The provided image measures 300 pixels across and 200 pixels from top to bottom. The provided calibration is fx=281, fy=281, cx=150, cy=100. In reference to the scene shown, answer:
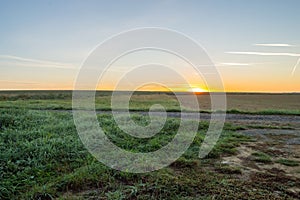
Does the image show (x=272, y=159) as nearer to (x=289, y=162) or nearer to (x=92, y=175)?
(x=289, y=162)

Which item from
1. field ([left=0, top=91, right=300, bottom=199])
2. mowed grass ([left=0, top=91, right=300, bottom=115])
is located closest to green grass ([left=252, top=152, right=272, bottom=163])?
field ([left=0, top=91, right=300, bottom=199])

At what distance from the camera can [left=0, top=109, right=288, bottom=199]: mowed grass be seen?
4391 millimetres

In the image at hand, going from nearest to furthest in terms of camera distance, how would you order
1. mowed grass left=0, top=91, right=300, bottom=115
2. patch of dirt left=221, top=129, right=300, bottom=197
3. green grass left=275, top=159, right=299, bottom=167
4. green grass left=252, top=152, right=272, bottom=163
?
patch of dirt left=221, top=129, right=300, bottom=197 < green grass left=275, top=159, right=299, bottom=167 < green grass left=252, top=152, right=272, bottom=163 < mowed grass left=0, top=91, right=300, bottom=115

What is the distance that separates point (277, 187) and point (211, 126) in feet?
20.7

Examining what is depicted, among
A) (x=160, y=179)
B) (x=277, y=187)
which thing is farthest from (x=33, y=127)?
(x=277, y=187)

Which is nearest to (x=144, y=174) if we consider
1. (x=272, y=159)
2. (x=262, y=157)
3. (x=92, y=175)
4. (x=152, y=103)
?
(x=92, y=175)

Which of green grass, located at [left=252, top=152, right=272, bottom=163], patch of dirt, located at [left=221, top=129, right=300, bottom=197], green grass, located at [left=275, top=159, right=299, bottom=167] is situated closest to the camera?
patch of dirt, located at [left=221, top=129, right=300, bottom=197]

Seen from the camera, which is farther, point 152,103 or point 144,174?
point 152,103

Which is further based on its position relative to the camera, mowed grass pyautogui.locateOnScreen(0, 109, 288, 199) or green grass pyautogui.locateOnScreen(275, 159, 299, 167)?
green grass pyautogui.locateOnScreen(275, 159, 299, 167)

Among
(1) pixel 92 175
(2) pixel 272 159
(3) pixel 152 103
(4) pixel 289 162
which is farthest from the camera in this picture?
(3) pixel 152 103

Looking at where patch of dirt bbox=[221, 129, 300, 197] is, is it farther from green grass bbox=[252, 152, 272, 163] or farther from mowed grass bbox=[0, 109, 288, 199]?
mowed grass bbox=[0, 109, 288, 199]

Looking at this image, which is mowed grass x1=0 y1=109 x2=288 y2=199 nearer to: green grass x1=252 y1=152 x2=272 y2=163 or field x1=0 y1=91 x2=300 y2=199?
field x1=0 y1=91 x2=300 y2=199

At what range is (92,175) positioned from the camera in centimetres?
500

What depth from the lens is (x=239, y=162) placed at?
6.24 metres
